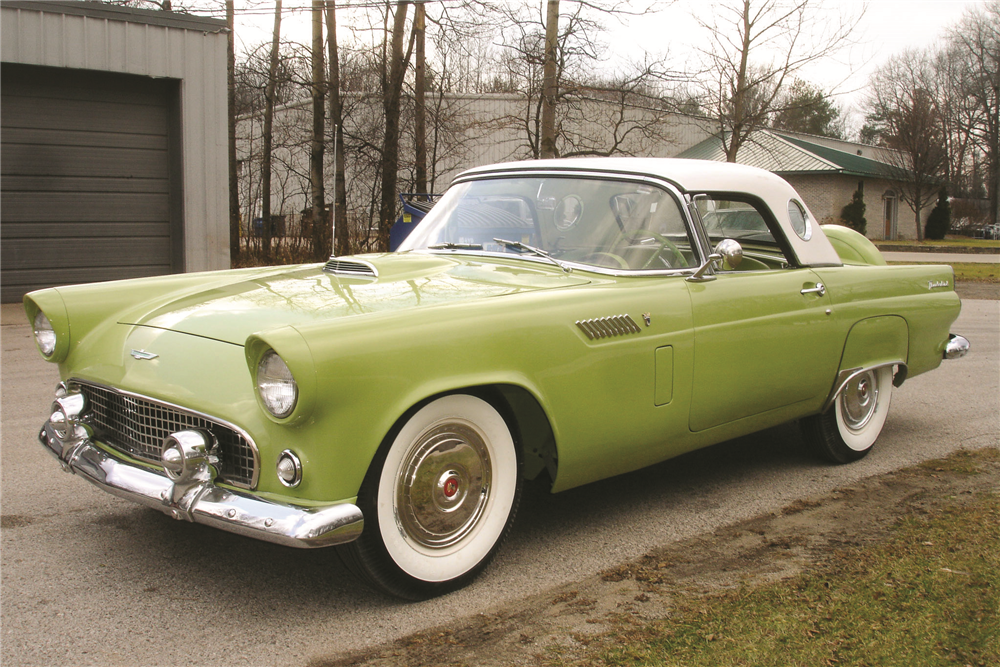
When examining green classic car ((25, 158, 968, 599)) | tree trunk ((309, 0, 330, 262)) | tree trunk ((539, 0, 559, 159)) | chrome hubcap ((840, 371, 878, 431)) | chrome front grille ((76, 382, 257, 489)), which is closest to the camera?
green classic car ((25, 158, 968, 599))

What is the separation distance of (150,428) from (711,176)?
2686mm

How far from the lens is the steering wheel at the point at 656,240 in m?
3.66

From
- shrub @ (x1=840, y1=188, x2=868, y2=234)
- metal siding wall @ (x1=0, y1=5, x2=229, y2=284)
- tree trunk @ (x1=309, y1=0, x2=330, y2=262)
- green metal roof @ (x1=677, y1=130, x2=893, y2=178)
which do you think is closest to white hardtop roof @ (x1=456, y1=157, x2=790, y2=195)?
metal siding wall @ (x1=0, y1=5, x2=229, y2=284)

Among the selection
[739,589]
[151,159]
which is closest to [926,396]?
[739,589]

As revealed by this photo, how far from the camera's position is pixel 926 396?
626 cm

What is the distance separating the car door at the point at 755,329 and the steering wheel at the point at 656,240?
145 millimetres

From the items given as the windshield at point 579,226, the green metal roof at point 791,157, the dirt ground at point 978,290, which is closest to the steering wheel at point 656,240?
the windshield at point 579,226

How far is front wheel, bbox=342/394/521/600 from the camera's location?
8.55 ft

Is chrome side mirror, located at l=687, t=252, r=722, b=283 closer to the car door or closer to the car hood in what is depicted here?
the car door

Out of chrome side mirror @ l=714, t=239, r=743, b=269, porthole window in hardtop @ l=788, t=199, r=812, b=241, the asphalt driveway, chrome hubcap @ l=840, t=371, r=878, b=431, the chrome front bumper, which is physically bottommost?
the asphalt driveway

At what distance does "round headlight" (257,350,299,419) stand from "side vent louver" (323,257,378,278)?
1.04 metres

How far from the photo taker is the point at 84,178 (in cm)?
1168

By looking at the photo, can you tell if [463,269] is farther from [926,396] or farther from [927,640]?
[926,396]

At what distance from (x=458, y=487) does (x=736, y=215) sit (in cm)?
233
